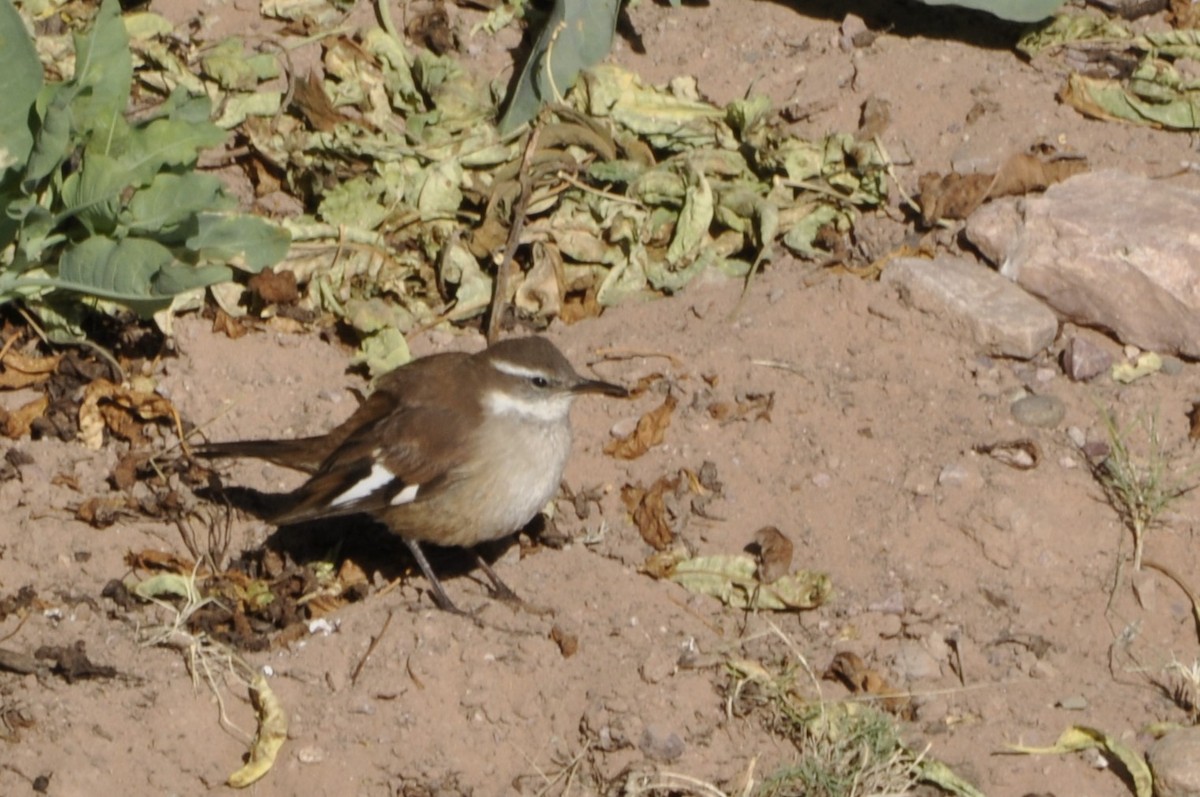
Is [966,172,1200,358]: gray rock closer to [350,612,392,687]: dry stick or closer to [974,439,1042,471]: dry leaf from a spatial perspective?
[974,439,1042,471]: dry leaf

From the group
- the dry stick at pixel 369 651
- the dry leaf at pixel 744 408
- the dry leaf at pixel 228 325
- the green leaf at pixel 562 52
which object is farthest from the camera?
the green leaf at pixel 562 52

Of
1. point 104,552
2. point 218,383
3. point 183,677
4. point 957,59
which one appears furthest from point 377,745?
point 957,59

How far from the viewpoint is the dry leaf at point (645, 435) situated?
7383 millimetres

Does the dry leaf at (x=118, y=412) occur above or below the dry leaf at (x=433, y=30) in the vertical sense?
below

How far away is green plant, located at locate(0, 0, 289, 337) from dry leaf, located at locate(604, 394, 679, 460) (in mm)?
1721

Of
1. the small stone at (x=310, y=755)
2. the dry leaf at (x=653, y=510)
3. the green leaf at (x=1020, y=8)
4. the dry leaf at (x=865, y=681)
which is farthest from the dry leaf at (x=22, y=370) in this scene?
the green leaf at (x=1020, y=8)

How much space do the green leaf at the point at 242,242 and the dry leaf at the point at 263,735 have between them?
1962 mm

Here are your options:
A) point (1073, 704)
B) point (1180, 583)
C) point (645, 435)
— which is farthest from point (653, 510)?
point (1180, 583)

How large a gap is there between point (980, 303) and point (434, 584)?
8.91ft

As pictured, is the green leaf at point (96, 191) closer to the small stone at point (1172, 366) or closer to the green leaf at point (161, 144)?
the green leaf at point (161, 144)

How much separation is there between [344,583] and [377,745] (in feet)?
3.45

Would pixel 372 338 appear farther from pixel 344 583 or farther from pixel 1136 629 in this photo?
pixel 1136 629

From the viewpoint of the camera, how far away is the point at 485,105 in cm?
875

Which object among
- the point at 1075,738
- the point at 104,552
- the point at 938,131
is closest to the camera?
the point at 1075,738
